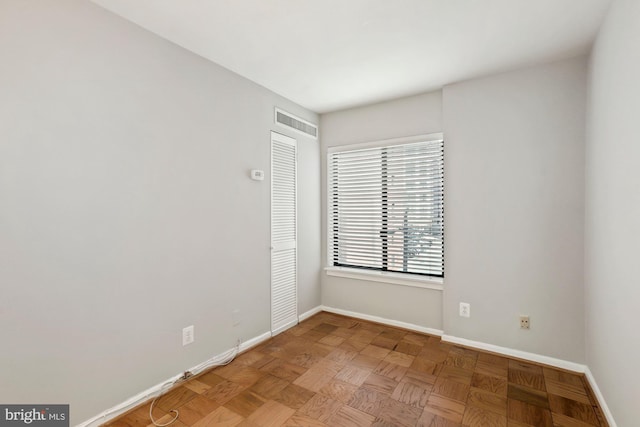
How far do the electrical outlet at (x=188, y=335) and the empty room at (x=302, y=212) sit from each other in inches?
0.5

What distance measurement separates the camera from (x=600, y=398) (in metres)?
2.03

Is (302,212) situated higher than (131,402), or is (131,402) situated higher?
(302,212)

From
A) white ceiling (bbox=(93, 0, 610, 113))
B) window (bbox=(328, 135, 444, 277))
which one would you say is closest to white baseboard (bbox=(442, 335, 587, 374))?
window (bbox=(328, 135, 444, 277))

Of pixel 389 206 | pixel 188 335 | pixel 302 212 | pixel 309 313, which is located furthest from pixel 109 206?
pixel 389 206

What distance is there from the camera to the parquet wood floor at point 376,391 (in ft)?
6.33

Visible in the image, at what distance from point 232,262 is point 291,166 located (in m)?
1.31

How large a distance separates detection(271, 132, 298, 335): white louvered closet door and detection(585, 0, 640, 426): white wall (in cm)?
264

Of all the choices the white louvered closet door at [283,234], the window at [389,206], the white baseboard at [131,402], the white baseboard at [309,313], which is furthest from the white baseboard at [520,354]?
the white baseboard at [131,402]

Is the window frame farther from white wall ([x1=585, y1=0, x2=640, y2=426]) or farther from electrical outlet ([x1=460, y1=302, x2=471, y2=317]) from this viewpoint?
white wall ([x1=585, y1=0, x2=640, y2=426])

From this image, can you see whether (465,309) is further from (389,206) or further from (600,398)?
(389,206)

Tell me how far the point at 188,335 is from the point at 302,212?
1.81 m

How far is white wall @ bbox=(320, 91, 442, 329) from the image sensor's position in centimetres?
323

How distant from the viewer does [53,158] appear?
1.69 m

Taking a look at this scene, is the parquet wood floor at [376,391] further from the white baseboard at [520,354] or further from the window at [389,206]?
the window at [389,206]
